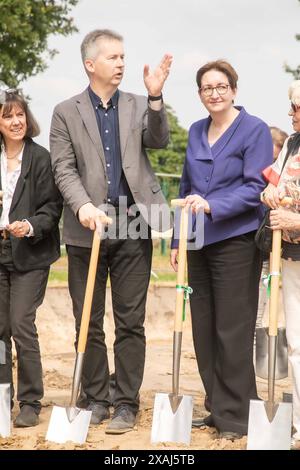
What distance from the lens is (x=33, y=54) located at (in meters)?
19.0

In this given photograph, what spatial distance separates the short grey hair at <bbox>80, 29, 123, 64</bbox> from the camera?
201 inches

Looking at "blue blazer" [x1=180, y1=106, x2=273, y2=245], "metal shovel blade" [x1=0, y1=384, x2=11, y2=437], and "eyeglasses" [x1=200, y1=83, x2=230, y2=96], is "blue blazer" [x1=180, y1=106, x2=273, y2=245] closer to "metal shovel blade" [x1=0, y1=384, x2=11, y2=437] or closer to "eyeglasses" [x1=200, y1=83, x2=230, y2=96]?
"eyeglasses" [x1=200, y1=83, x2=230, y2=96]

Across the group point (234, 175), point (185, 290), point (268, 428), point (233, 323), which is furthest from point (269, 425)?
point (234, 175)

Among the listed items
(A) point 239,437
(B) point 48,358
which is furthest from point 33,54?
(A) point 239,437

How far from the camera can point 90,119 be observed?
5.20 metres

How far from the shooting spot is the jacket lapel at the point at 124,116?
519 centimetres

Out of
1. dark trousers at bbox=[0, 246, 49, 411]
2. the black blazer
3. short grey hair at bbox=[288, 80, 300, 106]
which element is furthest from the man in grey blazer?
short grey hair at bbox=[288, 80, 300, 106]

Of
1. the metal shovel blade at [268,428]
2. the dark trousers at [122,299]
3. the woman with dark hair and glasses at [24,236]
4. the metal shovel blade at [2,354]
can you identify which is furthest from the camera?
the metal shovel blade at [2,354]

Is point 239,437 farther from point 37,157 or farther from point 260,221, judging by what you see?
point 37,157

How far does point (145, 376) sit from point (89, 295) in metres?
2.44

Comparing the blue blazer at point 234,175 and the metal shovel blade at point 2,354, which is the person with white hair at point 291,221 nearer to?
the blue blazer at point 234,175

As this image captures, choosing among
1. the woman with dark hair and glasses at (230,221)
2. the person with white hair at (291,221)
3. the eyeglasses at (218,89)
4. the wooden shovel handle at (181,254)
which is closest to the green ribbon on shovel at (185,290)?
the wooden shovel handle at (181,254)

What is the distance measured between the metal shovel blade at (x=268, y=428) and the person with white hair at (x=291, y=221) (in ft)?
0.65

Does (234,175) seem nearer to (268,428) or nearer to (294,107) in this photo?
(294,107)
